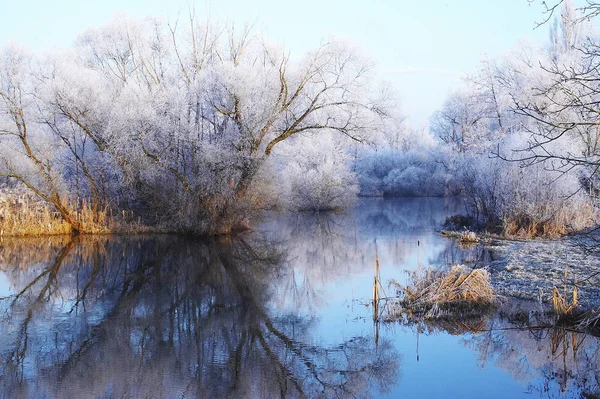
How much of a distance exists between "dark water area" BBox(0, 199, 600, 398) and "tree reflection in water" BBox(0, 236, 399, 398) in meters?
0.02

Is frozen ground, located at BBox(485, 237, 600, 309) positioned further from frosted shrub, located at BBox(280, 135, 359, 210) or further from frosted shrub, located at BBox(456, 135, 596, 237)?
frosted shrub, located at BBox(280, 135, 359, 210)

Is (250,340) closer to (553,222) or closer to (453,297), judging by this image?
(453,297)

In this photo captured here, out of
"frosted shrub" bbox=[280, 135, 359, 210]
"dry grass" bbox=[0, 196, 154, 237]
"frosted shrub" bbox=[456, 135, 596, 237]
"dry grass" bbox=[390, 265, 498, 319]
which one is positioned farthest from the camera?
"frosted shrub" bbox=[280, 135, 359, 210]

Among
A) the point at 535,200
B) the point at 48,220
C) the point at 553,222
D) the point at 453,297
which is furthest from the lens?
the point at 48,220

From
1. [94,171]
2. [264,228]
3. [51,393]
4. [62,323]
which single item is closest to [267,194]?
[264,228]

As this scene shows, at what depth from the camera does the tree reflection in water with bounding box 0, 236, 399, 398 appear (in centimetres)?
582

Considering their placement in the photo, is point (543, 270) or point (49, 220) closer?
point (543, 270)

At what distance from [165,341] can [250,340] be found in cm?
112

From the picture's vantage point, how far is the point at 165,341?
7.34m

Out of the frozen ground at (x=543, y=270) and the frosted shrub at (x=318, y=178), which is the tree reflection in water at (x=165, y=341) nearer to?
the frozen ground at (x=543, y=270)

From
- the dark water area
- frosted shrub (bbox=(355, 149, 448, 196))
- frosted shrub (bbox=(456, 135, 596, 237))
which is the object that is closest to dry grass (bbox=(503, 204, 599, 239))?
frosted shrub (bbox=(456, 135, 596, 237))

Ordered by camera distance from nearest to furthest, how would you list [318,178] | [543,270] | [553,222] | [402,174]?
[543,270], [553,222], [318,178], [402,174]

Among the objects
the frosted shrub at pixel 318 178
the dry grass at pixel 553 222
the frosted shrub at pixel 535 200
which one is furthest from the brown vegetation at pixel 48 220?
the frosted shrub at pixel 318 178

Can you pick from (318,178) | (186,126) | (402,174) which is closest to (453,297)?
(186,126)
